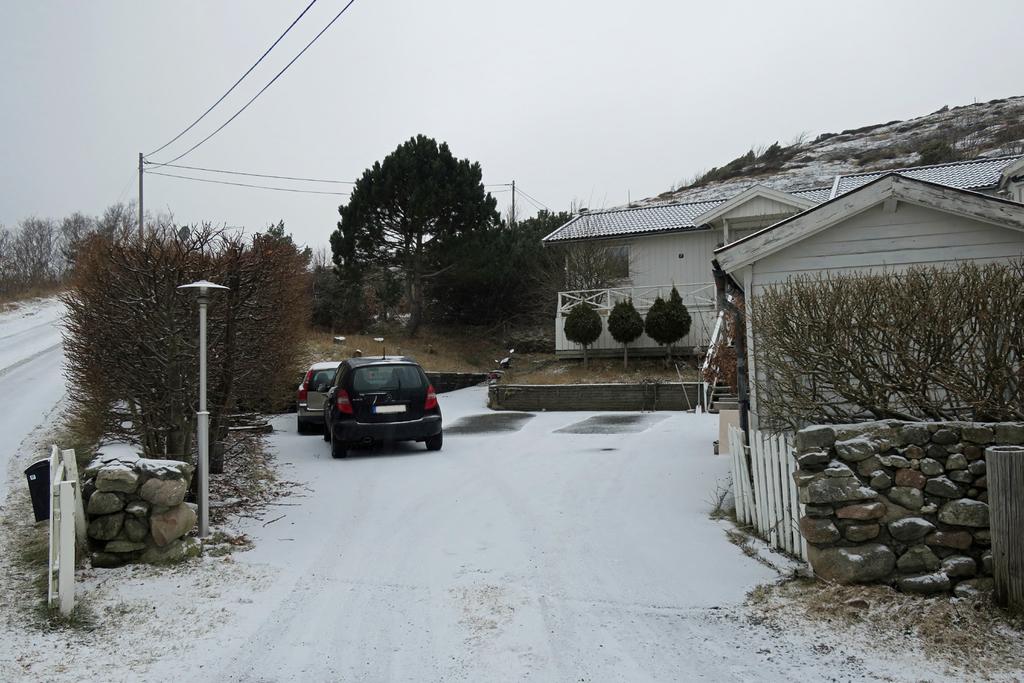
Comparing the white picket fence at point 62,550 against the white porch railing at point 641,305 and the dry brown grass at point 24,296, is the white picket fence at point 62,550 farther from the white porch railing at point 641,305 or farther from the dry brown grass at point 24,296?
the dry brown grass at point 24,296

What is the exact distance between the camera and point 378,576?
591cm

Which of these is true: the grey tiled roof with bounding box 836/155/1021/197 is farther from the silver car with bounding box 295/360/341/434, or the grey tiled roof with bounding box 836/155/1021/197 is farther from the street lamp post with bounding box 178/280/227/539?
the street lamp post with bounding box 178/280/227/539

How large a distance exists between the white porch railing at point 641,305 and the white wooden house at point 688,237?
0.03 metres

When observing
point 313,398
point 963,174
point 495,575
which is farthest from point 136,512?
point 963,174

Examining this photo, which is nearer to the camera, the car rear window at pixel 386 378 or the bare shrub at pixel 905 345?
the bare shrub at pixel 905 345

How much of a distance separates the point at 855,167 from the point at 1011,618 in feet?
178

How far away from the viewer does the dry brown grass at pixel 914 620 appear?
425cm

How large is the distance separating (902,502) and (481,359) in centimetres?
2485

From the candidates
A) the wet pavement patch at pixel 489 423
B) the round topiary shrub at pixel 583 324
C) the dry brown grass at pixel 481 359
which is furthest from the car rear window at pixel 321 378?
the round topiary shrub at pixel 583 324

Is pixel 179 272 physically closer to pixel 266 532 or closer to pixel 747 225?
pixel 266 532

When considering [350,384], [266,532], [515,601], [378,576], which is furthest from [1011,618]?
[350,384]

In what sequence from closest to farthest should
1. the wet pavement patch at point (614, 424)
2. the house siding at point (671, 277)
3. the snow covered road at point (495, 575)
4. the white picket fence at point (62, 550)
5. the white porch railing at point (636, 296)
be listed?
the snow covered road at point (495, 575), the white picket fence at point (62, 550), the wet pavement patch at point (614, 424), the house siding at point (671, 277), the white porch railing at point (636, 296)

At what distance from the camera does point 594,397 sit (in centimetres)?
1917

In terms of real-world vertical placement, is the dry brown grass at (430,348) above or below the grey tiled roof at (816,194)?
below
